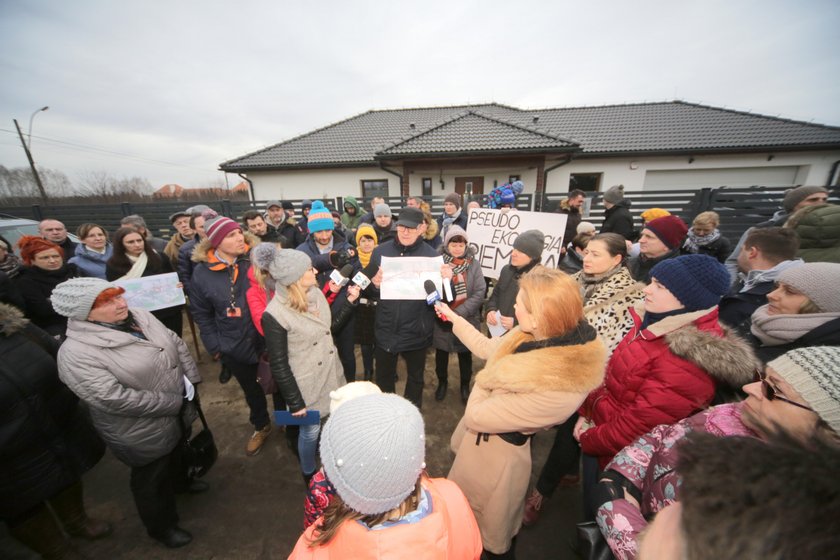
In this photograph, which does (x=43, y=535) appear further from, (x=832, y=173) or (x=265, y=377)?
(x=832, y=173)

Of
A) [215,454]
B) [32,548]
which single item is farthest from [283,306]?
[32,548]

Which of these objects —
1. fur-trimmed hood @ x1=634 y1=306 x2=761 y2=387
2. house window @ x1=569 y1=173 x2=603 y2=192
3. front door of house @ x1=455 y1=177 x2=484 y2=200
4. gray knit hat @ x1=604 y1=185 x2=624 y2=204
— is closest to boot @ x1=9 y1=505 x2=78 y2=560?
fur-trimmed hood @ x1=634 y1=306 x2=761 y2=387

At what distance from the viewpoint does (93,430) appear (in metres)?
2.32

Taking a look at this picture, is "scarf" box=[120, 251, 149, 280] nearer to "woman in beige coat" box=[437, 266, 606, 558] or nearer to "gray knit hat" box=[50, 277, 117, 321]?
"gray knit hat" box=[50, 277, 117, 321]

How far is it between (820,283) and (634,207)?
905 centimetres

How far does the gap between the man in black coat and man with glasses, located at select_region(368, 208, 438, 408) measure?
8.38 ft

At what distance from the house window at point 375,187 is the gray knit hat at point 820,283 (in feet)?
44.6

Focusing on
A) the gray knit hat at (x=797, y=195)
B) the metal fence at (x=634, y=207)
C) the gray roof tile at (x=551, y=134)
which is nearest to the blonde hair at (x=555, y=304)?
the gray knit hat at (x=797, y=195)

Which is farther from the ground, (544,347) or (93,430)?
(544,347)

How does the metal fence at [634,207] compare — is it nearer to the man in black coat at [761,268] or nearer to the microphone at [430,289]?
the man in black coat at [761,268]

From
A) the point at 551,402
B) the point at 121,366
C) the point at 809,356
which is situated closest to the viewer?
the point at 809,356

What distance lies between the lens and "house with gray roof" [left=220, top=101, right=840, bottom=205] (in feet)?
40.7

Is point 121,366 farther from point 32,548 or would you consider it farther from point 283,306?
point 32,548

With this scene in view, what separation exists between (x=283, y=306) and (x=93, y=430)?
181cm
